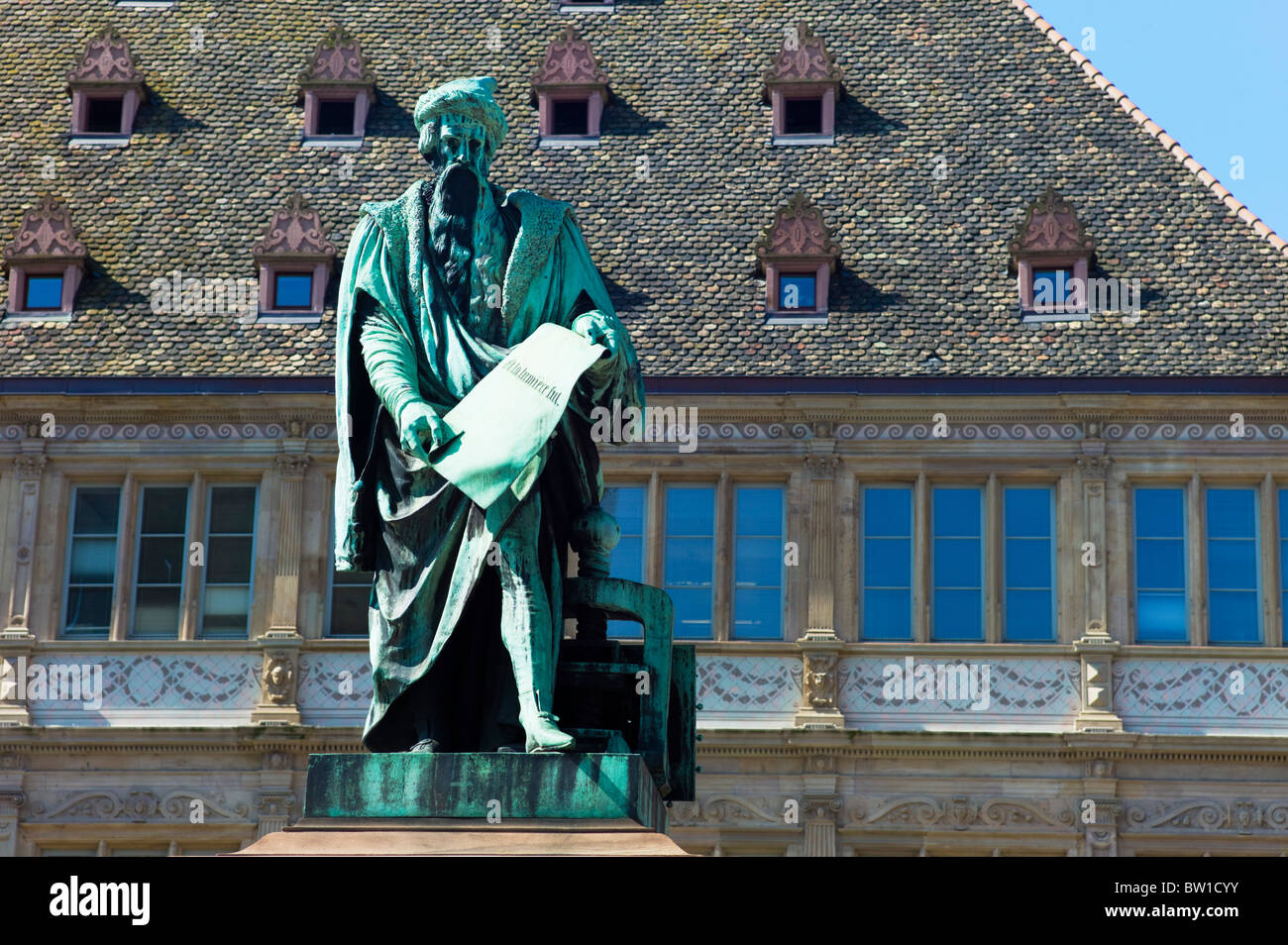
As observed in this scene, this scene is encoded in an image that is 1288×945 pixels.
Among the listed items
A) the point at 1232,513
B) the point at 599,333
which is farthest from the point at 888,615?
the point at 599,333

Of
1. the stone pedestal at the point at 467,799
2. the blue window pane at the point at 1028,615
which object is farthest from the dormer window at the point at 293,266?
the stone pedestal at the point at 467,799

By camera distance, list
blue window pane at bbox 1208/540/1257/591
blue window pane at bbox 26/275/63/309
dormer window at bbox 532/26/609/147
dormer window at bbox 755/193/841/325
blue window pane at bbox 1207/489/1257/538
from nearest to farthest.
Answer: blue window pane at bbox 1208/540/1257/591 → blue window pane at bbox 1207/489/1257/538 → dormer window at bbox 755/193/841/325 → blue window pane at bbox 26/275/63/309 → dormer window at bbox 532/26/609/147

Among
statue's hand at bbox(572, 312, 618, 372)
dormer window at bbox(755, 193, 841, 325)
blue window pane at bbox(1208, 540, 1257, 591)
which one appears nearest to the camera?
statue's hand at bbox(572, 312, 618, 372)

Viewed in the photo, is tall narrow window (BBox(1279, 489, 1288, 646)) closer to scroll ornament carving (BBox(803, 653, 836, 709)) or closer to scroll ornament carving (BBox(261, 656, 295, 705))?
scroll ornament carving (BBox(803, 653, 836, 709))

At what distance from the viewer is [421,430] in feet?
22.0

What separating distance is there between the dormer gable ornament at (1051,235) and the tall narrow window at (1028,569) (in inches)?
105

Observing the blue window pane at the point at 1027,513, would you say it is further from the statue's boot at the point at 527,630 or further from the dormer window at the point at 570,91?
the statue's boot at the point at 527,630

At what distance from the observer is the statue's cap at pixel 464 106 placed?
7344 mm

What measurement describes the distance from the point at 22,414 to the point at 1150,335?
11079mm

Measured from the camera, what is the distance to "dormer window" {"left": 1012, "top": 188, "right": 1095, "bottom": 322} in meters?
25.1

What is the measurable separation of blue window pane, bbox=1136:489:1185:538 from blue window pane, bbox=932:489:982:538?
1.56 metres

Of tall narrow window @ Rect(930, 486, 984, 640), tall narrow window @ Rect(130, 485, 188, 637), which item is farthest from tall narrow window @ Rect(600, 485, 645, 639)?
tall narrow window @ Rect(130, 485, 188, 637)


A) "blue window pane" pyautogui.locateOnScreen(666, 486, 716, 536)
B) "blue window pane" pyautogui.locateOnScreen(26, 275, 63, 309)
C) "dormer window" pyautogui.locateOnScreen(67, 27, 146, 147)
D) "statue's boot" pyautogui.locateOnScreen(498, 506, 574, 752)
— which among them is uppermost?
"dormer window" pyautogui.locateOnScreen(67, 27, 146, 147)
